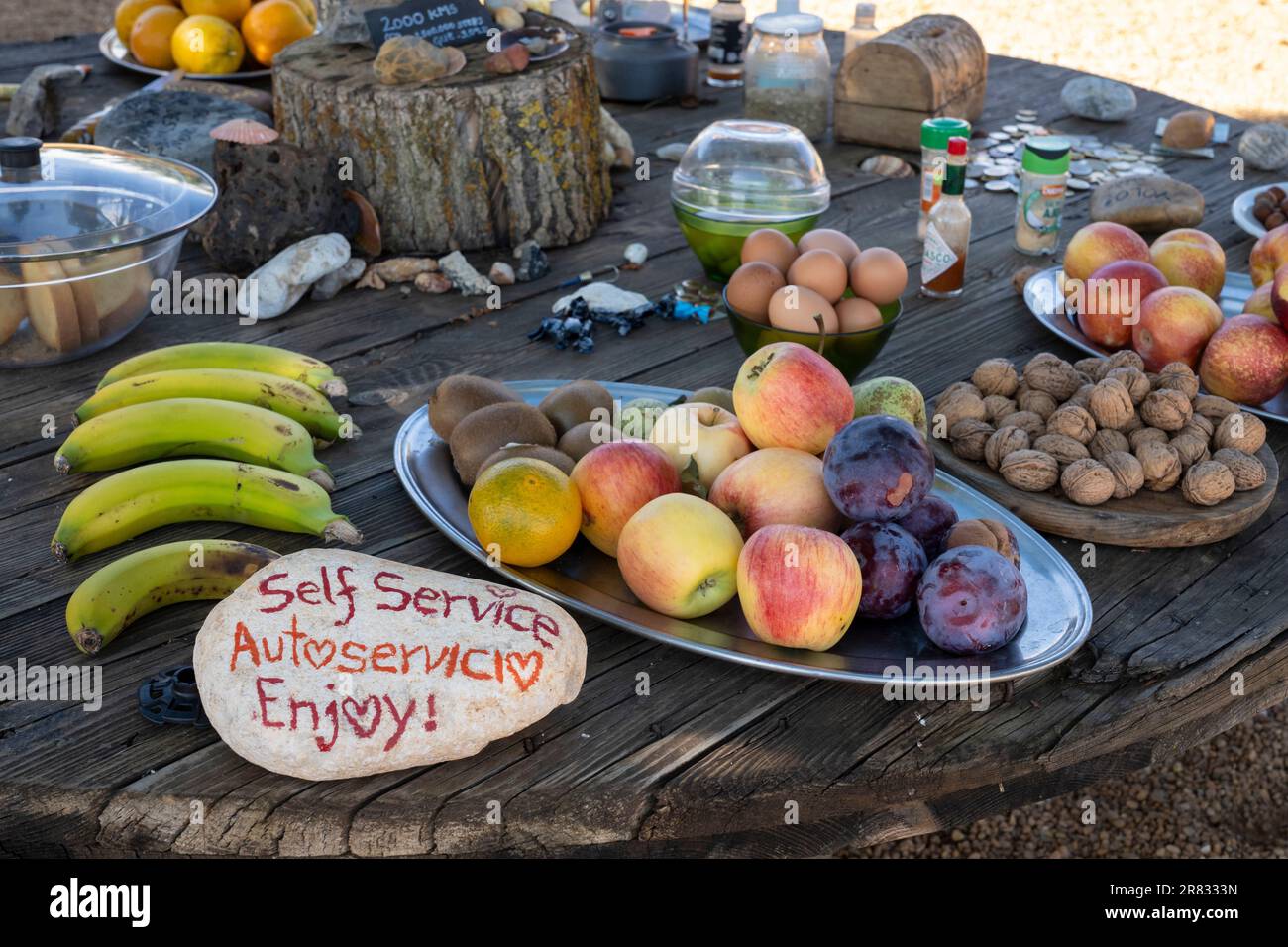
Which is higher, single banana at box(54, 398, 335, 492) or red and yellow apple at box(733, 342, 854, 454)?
red and yellow apple at box(733, 342, 854, 454)

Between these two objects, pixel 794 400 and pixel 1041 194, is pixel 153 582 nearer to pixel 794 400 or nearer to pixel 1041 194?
pixel 794 400

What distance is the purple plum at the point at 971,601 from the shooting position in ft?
3.94

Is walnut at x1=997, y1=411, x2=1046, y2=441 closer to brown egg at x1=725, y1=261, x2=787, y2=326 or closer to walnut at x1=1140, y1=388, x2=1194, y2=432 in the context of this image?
walnut at x1=1140, y1=388, x2=1194, y2=432

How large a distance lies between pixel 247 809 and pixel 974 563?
753 mm

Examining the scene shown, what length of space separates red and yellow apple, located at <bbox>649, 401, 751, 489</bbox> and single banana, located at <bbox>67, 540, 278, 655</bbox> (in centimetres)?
48

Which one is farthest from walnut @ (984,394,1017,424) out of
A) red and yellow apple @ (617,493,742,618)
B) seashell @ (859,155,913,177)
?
seashell @ (859,155,913,177)

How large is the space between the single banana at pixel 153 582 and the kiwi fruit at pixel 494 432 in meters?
0.26

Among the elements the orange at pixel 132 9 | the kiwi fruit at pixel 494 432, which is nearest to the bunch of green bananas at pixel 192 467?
the kiwi fruit at pixel 494 432

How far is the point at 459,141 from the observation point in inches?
93.4

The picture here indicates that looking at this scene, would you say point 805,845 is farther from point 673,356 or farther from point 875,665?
point 673,356

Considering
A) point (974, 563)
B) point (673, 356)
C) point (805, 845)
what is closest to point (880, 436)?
point (974, 563)

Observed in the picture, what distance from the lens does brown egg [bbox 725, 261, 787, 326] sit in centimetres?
182

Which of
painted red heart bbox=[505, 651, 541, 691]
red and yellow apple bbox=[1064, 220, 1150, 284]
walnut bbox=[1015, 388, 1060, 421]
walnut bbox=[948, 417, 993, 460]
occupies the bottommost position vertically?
painted red heart bbox=[505, 651, 541, 691]

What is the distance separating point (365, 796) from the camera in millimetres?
1134
